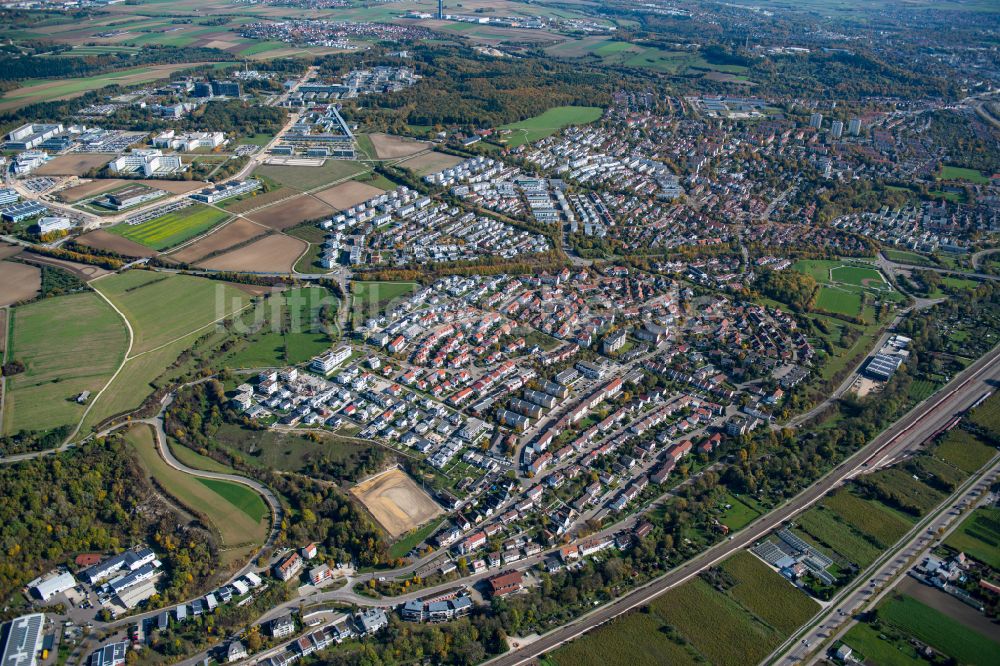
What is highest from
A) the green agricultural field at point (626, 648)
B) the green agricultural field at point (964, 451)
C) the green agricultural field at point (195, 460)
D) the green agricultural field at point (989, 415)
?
the green agricultural field at point (989, 415)

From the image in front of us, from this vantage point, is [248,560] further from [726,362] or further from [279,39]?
[279,39]

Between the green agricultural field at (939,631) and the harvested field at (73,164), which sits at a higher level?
the harvested field at (73,164)

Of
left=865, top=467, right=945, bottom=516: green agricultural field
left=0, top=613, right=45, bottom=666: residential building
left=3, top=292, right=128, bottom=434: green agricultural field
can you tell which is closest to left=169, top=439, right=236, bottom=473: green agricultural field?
left=3, top=292, right=128, bottom=434: green agricultural field

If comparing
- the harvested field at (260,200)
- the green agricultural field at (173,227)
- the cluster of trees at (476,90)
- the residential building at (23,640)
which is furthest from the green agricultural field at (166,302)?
the cluster of trees at (476,90)

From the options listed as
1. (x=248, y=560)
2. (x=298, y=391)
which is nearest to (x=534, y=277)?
(x=298, y=391)

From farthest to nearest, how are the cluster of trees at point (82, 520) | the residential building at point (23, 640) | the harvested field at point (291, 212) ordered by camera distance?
the harvested field at point (291, 212) → the cluster of trees at point (82, 520) → the residential building at point (23, 640)

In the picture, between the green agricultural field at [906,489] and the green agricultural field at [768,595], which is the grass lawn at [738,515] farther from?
the green agricultural field at [906,489]

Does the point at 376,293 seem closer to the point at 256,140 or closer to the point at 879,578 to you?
the point at 879,578

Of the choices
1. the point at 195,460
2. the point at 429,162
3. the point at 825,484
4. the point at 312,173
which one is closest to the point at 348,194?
the point at 312,173
